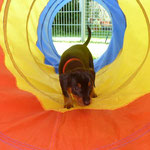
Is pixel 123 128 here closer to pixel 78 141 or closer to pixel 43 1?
pixel 78 141

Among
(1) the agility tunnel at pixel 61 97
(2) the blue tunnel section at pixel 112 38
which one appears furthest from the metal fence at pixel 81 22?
(1) the agility tunnel at pixel 61 97

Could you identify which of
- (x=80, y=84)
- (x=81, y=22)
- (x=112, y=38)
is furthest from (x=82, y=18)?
(x=80, y=84)

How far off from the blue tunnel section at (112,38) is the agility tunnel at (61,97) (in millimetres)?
21

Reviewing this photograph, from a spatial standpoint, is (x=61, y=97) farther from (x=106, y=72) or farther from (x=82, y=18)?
(x=82, y=18)

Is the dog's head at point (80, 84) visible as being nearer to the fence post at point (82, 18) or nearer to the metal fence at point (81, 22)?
the metal fence at point (81, 22)

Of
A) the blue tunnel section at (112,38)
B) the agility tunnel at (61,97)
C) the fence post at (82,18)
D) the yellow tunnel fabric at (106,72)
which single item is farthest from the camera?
the fence post at (82,18)

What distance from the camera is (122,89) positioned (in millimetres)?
2818

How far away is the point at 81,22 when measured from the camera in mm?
8852

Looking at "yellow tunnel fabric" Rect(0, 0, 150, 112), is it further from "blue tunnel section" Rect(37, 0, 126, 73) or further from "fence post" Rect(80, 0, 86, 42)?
"fence post" Rect(80, 0, 86, 42)

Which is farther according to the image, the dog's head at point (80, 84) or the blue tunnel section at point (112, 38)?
the blue tunnel section at point (112, 38)

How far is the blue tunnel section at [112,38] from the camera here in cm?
398

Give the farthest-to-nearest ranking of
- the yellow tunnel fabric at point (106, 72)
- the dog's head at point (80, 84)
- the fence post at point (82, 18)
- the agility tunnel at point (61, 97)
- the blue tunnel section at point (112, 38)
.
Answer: the fence post at point (82, 18) < the blue tunnel section at point (112, 38) < the yellow tunnel fabric at point (106, 72) < the dog's head at point (80, 84) < the agility tunnel at point (61, 97)

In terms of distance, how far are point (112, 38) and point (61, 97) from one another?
76.4 inches

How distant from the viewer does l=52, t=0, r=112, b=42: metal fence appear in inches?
338
